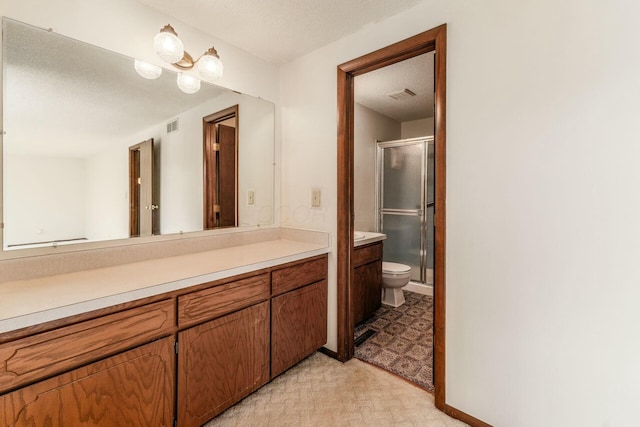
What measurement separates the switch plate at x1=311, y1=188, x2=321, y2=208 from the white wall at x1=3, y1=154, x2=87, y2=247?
1.35 metres

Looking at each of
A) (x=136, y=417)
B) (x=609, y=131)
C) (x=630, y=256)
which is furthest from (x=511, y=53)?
(x=136, y=417)

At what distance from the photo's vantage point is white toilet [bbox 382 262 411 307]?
113 inches

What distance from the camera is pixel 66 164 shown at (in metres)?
1.37

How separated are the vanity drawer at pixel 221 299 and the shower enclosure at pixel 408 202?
8.32 feet

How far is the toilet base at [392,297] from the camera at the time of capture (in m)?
3.02

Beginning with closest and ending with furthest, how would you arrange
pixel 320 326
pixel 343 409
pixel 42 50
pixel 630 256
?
pixel 630 256
pixel 42 50
pixel 343 409
pixel 320 326

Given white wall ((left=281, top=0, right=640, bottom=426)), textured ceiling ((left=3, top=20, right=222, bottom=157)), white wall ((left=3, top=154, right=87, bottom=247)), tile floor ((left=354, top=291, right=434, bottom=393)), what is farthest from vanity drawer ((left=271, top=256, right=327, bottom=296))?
textured ceiling ((left=3, top=20, right=222, bottom=157))

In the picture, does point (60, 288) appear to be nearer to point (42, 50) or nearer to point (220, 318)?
point (220, 318)

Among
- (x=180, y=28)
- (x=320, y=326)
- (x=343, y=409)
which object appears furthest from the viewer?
(x=320, y=326)

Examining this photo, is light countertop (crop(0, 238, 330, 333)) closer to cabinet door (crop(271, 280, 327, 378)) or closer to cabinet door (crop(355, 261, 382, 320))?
cabinet door (crop(271, 280, 327, 378))

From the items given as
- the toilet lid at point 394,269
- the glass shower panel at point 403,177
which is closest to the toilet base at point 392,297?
the toilet lid at point 394,269

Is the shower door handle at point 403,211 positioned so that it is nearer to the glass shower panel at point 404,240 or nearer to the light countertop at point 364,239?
the glass shower panel at point 404,240

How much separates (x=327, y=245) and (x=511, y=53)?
1.47 m

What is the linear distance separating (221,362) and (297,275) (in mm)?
636
